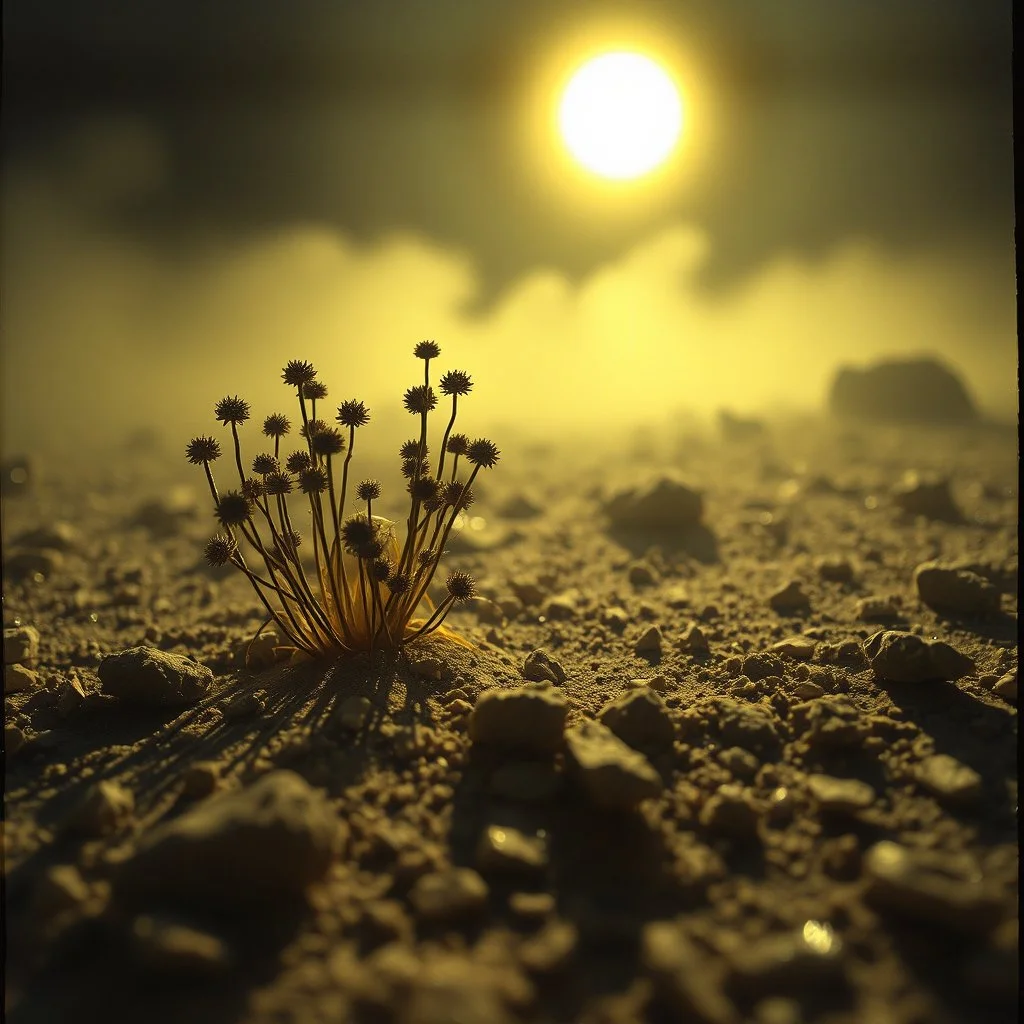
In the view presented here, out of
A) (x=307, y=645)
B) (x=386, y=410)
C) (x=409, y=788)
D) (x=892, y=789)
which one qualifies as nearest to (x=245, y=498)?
(x=307, y=645)

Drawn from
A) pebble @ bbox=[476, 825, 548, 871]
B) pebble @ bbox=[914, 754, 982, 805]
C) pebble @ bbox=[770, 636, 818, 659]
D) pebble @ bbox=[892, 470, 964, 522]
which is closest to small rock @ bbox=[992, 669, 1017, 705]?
pebble @ bbox=[914, 754, 982, 805]

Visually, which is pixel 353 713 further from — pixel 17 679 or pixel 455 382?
pixel 17 679

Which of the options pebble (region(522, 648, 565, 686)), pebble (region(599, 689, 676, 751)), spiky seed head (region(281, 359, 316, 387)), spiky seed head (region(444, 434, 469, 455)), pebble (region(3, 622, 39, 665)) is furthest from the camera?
pebble (region(3, 622, 39, 665))

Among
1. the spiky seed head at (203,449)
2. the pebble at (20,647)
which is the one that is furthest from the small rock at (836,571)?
the pebble at (20,647)

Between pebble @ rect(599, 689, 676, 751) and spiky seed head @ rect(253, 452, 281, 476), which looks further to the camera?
spiky seed head @ rect(253, 452, 281, 476)

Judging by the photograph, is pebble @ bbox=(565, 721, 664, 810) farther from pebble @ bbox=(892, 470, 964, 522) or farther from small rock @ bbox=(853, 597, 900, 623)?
pebble @ bbox=(892, 470, 964, 522)

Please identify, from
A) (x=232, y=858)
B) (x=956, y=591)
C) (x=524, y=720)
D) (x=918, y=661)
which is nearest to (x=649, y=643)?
(x=918, y=661)

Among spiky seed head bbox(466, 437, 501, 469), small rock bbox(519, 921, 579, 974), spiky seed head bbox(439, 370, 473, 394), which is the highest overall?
spiky seed head bbox(439, 370, 473, 394)
